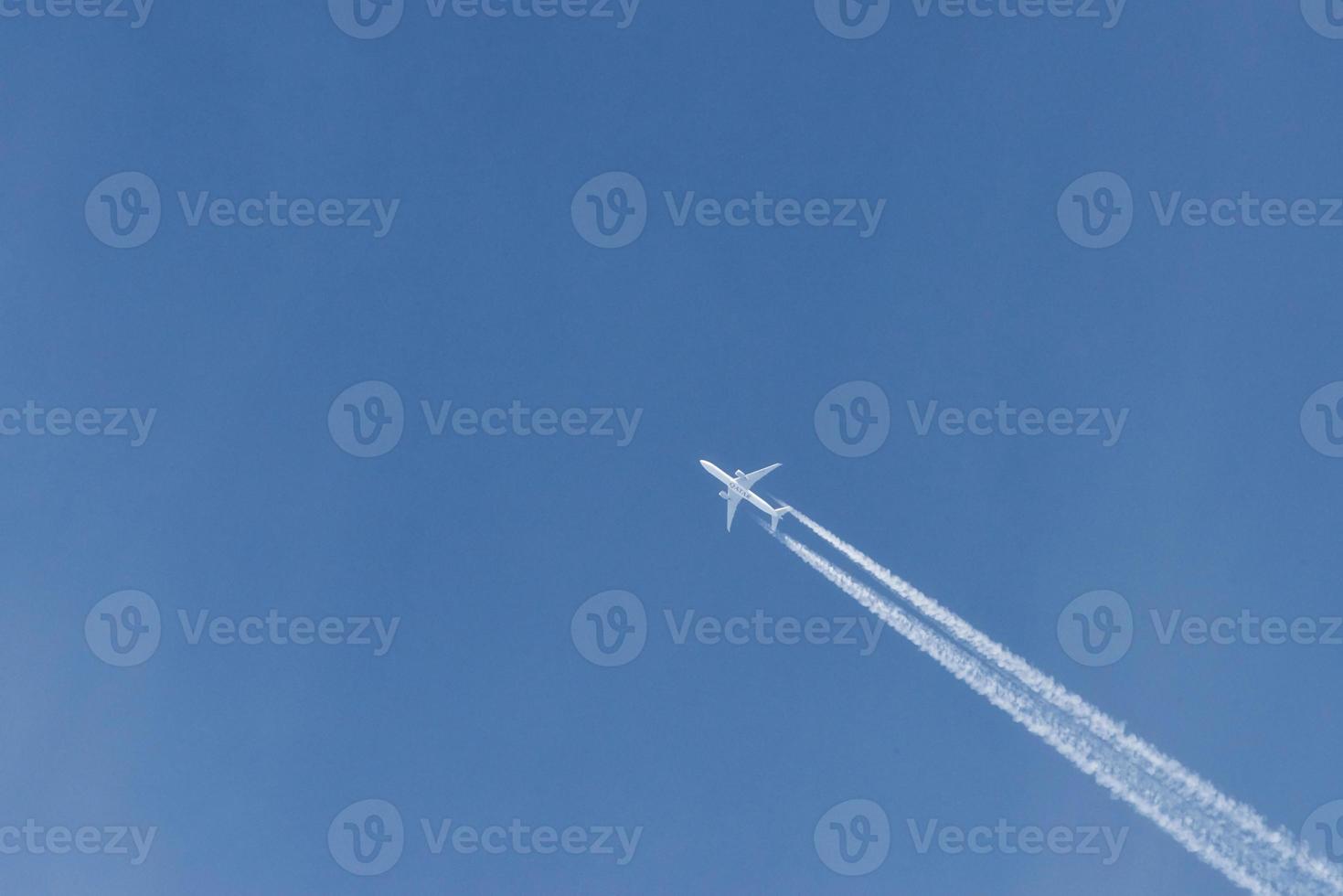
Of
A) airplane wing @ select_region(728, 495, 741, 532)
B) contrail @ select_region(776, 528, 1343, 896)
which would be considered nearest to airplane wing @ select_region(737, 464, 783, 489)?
airplane wing @ select_region(728, 495, 741, 532)

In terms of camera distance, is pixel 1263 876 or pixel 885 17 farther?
pixel 885 17

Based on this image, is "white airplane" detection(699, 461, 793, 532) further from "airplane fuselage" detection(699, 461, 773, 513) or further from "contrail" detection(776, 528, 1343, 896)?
"contrail" detection(776, 528, 1343, 896)

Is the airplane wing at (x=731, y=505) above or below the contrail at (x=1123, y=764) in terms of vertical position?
above

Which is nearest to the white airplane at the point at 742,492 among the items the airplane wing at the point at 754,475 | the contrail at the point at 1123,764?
the airplane wing at the point at 754,475

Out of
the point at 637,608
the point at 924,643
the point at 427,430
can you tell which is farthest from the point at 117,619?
the point at 924,643

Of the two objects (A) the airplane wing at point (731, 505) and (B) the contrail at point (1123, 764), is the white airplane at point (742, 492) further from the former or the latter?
(B) the contrail at point (1123, 764)

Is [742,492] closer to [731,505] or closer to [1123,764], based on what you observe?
[731,505]

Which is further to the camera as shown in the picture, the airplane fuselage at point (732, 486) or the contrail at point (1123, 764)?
the airplane fuselage at point (732, 486)

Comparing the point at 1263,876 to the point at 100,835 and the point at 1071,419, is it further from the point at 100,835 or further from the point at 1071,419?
the point at 100,835
